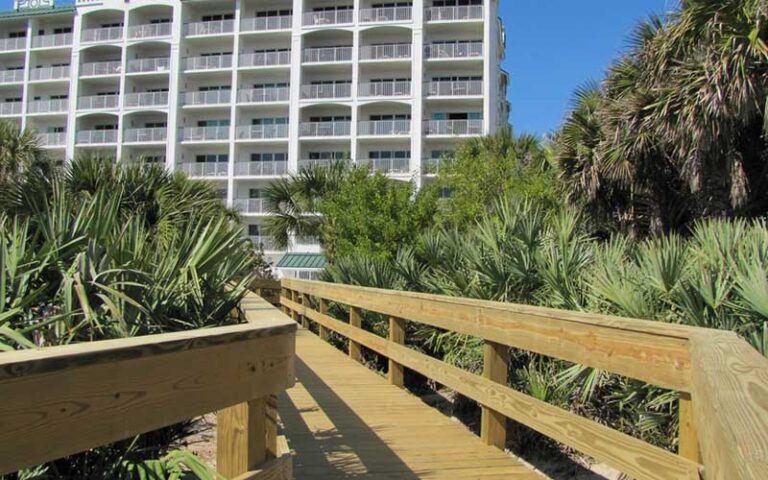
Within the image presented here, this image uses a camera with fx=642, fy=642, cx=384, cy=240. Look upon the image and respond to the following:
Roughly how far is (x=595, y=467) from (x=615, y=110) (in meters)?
10.7

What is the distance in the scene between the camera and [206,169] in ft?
→ 142

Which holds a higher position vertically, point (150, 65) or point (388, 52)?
point (388, 52)

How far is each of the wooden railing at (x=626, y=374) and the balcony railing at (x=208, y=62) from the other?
4075 cm

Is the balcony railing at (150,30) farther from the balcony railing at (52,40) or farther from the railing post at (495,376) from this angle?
the railing post at (495,376)

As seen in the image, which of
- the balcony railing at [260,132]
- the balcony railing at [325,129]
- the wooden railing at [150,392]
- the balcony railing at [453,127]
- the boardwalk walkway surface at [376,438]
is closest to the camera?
the wooden railing at [150,392]

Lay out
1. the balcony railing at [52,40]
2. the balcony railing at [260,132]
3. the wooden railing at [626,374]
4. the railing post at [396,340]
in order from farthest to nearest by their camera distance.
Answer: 1. the balcony railing at [52,40]
2. the balcony railing at [260,132]
3. the railing post at [396,340]
4. the wooden railing at [626,374]

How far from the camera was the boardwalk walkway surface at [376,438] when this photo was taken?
3947mm

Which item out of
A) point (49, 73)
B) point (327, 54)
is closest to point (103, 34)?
point (49, 73)

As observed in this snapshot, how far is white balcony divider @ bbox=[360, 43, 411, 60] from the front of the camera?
41125 millimetres

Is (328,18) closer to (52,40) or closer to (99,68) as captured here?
(99,68)

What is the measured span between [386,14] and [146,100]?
17.5 metres

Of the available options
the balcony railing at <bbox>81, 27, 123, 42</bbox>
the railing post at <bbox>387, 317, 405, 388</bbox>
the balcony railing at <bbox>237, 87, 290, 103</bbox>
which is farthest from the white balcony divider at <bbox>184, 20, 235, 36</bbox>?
the railing post at <bbox>387, 317, 405, 388</bbox>

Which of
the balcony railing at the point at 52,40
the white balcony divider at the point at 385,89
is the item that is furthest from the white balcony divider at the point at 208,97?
the balcony railing at the point at 52,40

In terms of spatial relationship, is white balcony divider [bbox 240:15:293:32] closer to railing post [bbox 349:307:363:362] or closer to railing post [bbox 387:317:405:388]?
railing post [bbox 349:307:363:362]
